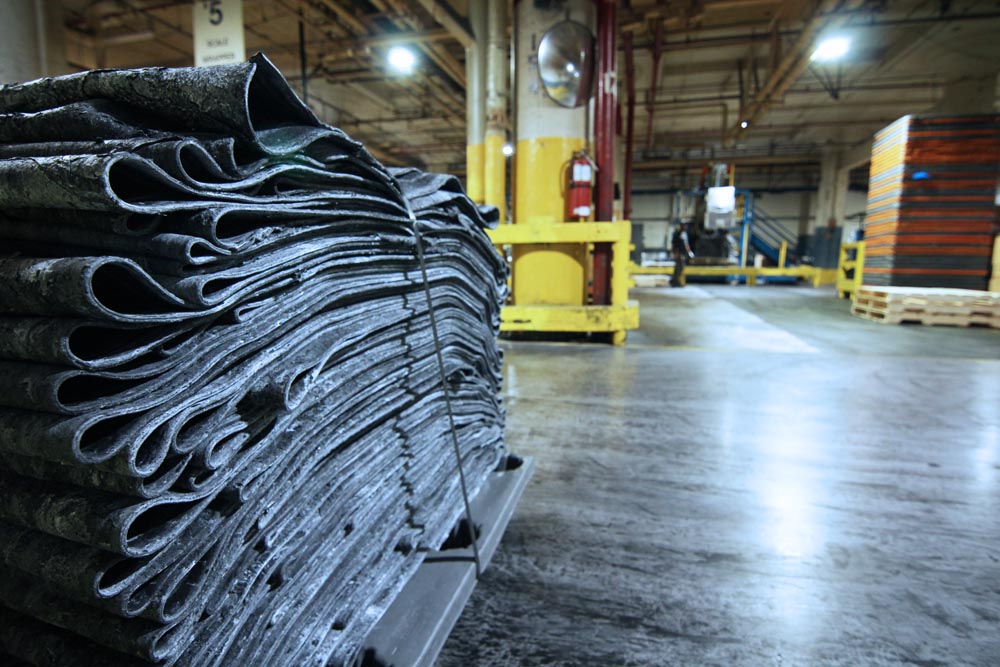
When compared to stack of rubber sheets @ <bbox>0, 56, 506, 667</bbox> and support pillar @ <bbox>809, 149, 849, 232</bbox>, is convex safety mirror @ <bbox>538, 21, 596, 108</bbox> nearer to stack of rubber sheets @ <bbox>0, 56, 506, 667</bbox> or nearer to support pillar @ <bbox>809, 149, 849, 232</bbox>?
stack of rubber sheets @ <bbox>0, 56, 506, 667</bbox>

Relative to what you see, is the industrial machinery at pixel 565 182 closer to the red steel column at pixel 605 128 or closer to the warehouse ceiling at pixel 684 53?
the red steel column at pixel 605 128

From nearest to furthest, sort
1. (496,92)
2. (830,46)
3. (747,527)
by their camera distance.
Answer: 1. (747,527)
2. (496,92)
3. (830,46)

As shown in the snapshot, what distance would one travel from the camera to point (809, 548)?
1650 millimetres

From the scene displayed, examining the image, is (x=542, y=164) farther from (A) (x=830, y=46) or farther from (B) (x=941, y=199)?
(B) (x=941, y=199)

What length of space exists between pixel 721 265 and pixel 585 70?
12214 millimetres

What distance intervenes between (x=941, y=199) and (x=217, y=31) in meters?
9.28

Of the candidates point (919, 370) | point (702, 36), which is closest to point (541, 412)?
point (919, 370)

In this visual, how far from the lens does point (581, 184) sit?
495cm

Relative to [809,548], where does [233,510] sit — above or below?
above

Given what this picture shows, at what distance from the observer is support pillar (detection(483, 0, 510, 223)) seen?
5895 millimetres

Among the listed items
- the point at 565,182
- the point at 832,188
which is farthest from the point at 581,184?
the point at 832,188

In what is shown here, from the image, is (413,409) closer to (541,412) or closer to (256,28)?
(541,412)

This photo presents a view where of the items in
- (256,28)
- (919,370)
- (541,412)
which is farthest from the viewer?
(256,28)

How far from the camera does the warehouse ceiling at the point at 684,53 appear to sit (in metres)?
7.50
